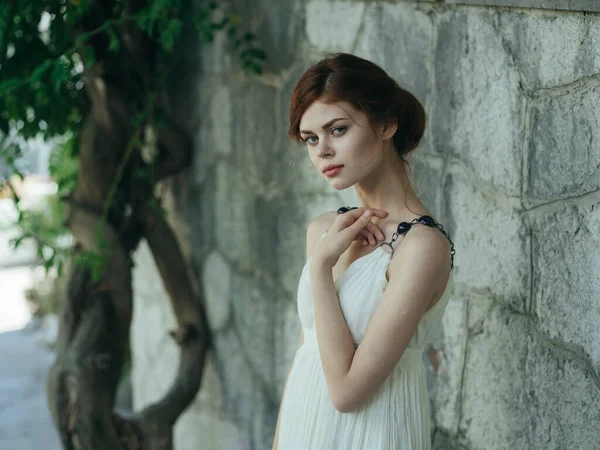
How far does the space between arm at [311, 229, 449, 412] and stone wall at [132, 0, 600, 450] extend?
291 mm

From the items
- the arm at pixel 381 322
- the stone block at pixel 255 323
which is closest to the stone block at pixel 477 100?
the arm at pixel 381 322

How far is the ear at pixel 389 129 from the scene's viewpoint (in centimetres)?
154

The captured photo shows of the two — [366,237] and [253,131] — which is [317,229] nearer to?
[366,237]

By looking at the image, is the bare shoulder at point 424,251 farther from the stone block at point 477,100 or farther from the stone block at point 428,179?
the stone block at point 428,179

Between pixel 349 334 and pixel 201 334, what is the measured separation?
1759mm

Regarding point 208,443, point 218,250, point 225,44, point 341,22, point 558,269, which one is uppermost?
point 225,44

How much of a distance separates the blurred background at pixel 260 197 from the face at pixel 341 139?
0.79 feet

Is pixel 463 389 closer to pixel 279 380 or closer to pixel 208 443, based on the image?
pixel 279 380

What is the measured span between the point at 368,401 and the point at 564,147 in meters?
0.57

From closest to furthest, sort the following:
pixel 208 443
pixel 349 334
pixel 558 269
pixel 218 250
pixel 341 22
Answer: pixel 349 334 < pixel 558 269 < pixel 341 22 < pixel 218 250 < pixel 208 443

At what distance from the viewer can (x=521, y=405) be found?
173 centimetres

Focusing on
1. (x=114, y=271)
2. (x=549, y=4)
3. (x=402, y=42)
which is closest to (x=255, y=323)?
(x=114, y=271)

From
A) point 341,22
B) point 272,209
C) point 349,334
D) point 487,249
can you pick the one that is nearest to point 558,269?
point 487,249

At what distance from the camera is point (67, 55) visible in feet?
8.68
